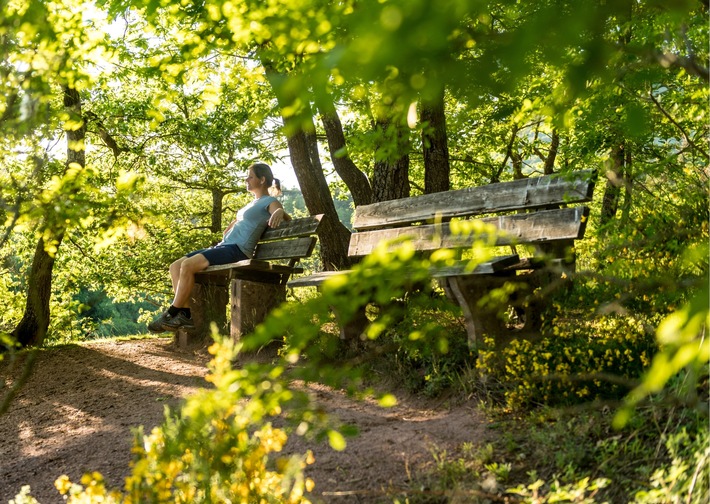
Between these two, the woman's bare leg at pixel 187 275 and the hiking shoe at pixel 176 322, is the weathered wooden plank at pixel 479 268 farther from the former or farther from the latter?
the hiking shoe at pixel 176 322

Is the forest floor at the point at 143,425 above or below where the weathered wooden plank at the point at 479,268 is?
below

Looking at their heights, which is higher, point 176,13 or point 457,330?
point 176,13

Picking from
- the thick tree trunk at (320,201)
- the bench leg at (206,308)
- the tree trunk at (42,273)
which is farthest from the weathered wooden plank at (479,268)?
the tree trunk at (42,273)

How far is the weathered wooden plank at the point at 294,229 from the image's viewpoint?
6918 millimetres

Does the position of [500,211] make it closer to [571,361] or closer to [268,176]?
[571,361]

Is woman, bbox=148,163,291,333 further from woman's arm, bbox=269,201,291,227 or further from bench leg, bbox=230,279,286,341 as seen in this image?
bench leg, bbox=230,279,286,341

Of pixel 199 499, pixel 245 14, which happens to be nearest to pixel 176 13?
pixel 245 14

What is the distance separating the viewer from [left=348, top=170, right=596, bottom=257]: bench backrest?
4.64 meters

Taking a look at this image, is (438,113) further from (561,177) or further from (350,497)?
(350,497)

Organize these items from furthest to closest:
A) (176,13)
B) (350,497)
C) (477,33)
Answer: (176,13) → (350,497) → (477,33)

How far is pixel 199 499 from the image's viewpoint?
2.91 metres

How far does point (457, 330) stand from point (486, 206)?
0.92 meters

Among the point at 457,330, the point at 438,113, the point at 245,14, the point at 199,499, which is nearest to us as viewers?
the point at 199,499

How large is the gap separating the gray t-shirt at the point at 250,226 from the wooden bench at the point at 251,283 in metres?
0.13
